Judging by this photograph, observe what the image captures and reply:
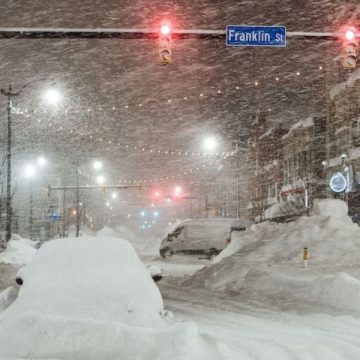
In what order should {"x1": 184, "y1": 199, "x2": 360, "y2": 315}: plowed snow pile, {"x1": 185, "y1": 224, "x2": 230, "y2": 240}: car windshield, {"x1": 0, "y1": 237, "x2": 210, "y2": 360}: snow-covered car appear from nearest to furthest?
{"x1": 0, "y1": 237, "x2": 210, "y2": 360}: snow-covered car < {"x1": 184, "y1": 199, "x2": 360, "y2": 315}: plowed snow pile < {"x1": 185, "y1": 224, "x2": 230, "y2": 240}: car windshield

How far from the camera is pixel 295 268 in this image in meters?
19.1

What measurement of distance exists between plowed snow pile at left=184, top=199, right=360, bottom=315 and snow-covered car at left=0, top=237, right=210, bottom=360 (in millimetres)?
5383

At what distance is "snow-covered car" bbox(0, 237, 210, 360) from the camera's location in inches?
268

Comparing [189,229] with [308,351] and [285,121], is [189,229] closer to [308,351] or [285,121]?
[308,351]

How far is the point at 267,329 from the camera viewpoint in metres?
10.1

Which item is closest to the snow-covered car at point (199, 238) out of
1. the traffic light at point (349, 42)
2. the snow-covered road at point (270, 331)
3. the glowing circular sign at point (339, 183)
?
the glowing circular sign at point (339, 183)

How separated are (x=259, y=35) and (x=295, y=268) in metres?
8.92

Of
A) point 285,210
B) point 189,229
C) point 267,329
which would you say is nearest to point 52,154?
point 285,210

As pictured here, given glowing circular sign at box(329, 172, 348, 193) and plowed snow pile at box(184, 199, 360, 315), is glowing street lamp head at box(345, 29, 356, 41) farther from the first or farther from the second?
glowing circular sign at box(329, 172, 348, 193)

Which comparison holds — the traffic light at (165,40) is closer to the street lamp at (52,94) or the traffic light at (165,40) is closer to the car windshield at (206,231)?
the street lamp at (52,94)

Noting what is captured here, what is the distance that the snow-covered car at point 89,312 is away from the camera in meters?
6.80

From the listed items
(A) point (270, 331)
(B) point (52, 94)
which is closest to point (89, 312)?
(A) point (270, 331)

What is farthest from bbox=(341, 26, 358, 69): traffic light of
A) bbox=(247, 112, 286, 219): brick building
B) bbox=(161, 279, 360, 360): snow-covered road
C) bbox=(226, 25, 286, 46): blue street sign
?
bbox=(247, 112, 286, 219): brick building

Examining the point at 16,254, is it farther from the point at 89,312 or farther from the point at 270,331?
the point at 89,312
